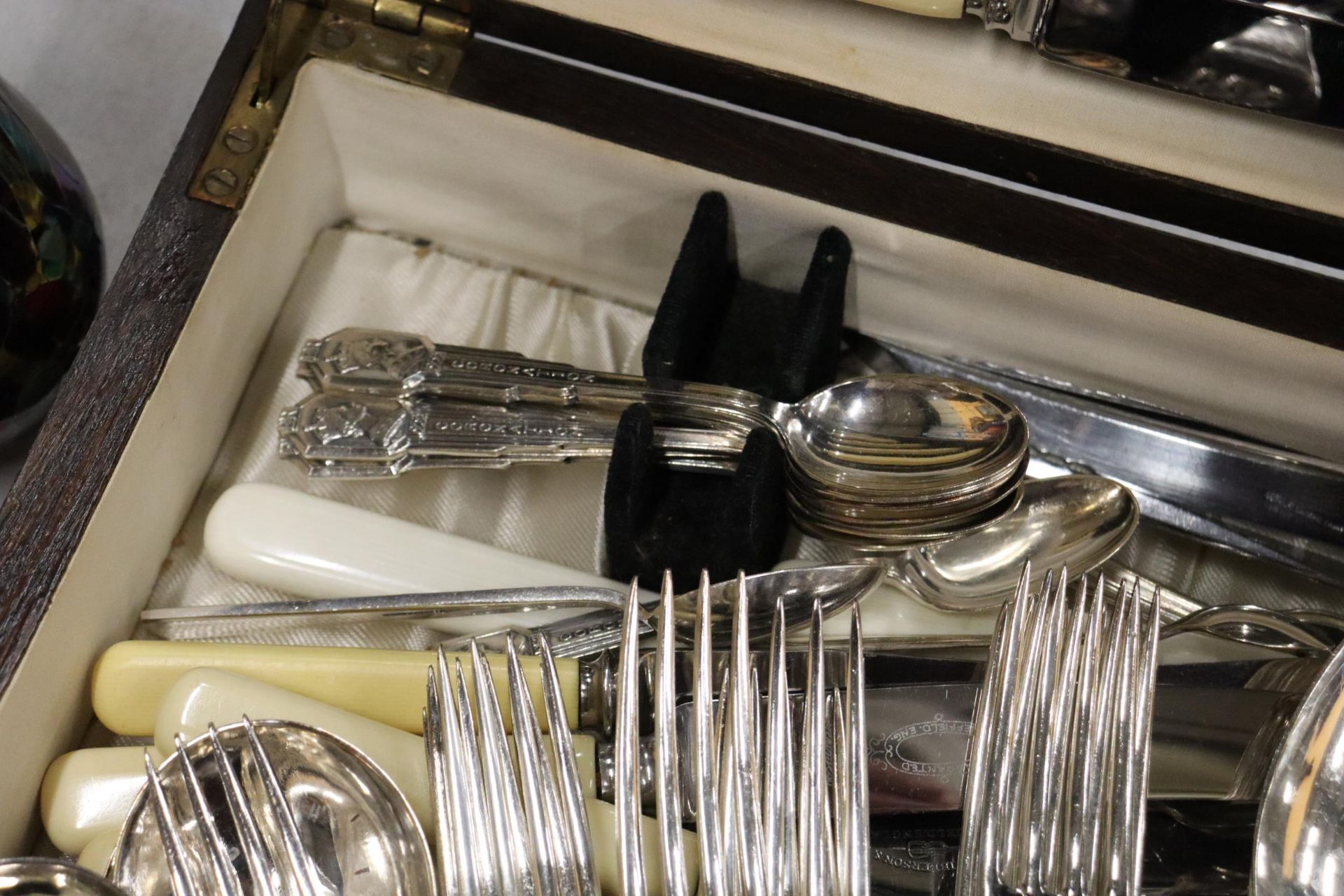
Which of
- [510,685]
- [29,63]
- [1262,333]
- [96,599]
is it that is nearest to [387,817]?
[510,685]

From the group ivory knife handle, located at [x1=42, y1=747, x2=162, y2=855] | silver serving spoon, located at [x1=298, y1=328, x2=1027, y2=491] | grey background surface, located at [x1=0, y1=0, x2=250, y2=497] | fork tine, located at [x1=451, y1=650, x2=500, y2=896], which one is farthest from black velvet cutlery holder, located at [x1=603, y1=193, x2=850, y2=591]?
grey background surface, located at [x1=0, y1=0, x2=250, y2=497]

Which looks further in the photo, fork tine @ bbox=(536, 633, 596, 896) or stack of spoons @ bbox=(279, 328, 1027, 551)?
stack of spoons @ bbox=(279, 328, 1027, 551)

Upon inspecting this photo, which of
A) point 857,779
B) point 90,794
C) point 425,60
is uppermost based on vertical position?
point 425,60

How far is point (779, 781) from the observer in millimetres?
416

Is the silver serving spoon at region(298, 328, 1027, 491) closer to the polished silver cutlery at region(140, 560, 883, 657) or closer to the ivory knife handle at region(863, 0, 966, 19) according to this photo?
the polished silver cutlery at region(140, 560, 883, 657)

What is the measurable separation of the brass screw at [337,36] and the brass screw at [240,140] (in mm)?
64

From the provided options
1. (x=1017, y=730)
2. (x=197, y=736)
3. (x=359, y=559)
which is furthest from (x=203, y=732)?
(x=1017, y=730)

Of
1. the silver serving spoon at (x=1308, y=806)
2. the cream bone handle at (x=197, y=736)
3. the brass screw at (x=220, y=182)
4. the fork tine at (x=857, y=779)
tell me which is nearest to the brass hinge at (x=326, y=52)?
the brass screw at (x=220, y=182)

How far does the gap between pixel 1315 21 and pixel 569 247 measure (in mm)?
358

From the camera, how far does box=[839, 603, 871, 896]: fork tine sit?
0.40 metres

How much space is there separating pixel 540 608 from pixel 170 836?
6.9 inches

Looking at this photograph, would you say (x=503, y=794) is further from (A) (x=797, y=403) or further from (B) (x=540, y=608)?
(A) (x=797, y=403)

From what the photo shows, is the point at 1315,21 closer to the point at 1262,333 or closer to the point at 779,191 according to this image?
the point at 1262,333

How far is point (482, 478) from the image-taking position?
22.4 inches
